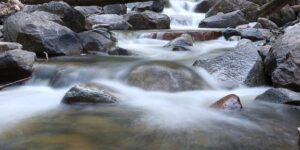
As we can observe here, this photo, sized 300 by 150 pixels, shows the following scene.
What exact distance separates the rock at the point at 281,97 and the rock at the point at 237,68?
80cm

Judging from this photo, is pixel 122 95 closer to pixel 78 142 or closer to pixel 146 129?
pixel 146 129

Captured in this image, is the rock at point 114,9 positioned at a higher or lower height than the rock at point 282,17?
higher

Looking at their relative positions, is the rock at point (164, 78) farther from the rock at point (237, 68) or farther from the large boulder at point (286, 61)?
the large boulder at point (286, 61)

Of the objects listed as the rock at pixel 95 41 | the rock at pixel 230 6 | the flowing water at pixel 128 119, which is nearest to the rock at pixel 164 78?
the flowing water at pixel 128 119

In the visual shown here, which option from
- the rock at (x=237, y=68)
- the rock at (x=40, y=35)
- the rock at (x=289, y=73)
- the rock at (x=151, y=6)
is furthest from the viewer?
the rock at (x=151, y=6)

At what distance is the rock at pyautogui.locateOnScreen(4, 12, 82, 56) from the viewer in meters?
8.17

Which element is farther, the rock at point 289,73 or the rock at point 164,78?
the rock at point 164,78

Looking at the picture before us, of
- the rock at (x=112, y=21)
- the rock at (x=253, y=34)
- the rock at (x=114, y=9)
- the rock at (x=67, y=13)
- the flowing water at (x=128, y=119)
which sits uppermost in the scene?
the rock at (x=67, y=13)

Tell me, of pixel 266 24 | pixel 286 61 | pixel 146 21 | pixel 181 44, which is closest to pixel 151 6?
pixel 146 21

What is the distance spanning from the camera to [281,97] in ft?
18.5

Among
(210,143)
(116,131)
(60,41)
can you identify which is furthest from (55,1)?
(210,143)

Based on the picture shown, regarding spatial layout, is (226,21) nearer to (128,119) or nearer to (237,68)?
(237,68)

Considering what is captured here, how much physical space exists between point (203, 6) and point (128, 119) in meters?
15.2

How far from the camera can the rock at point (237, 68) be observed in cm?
671
